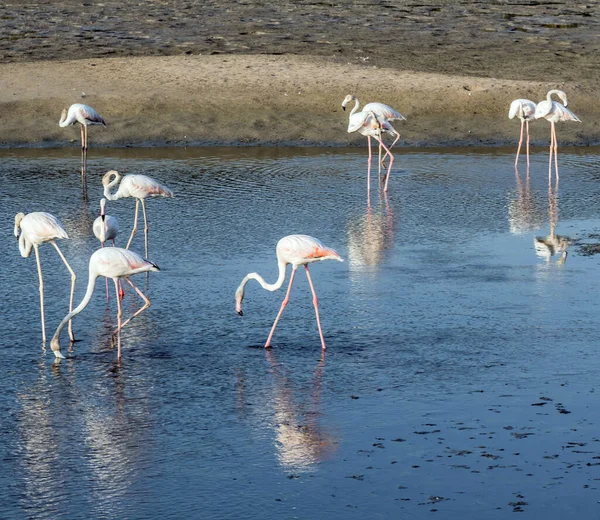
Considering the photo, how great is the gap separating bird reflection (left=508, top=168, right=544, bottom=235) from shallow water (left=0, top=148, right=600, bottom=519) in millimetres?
53

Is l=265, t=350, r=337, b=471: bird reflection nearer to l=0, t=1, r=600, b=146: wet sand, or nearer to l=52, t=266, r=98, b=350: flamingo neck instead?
l=52, t=266, r=98, b=350: flamingo neck

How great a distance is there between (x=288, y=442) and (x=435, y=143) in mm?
12434

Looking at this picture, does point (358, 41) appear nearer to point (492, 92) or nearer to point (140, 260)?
point (492, 92)

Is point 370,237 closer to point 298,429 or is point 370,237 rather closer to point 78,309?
point 78,309

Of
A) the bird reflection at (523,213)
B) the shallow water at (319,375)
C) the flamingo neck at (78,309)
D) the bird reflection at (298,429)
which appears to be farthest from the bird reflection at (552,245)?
the flamingo neck at (78,309)

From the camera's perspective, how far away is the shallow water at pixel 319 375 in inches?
213

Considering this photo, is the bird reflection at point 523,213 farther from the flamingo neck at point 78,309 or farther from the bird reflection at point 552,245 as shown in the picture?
the flamingo neck at point 78,309

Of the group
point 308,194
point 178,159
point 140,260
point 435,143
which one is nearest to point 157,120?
point 178,159

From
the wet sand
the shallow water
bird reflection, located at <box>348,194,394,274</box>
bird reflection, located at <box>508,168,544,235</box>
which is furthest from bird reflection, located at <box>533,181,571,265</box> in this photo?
the wet sand

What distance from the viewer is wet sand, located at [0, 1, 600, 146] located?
59.9ft

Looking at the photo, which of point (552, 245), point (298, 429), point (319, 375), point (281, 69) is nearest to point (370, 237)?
point (552, 245)

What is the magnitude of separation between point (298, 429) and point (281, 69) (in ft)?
49.9

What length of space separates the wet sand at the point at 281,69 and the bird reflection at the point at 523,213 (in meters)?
4.39

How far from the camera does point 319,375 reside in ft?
23.2
